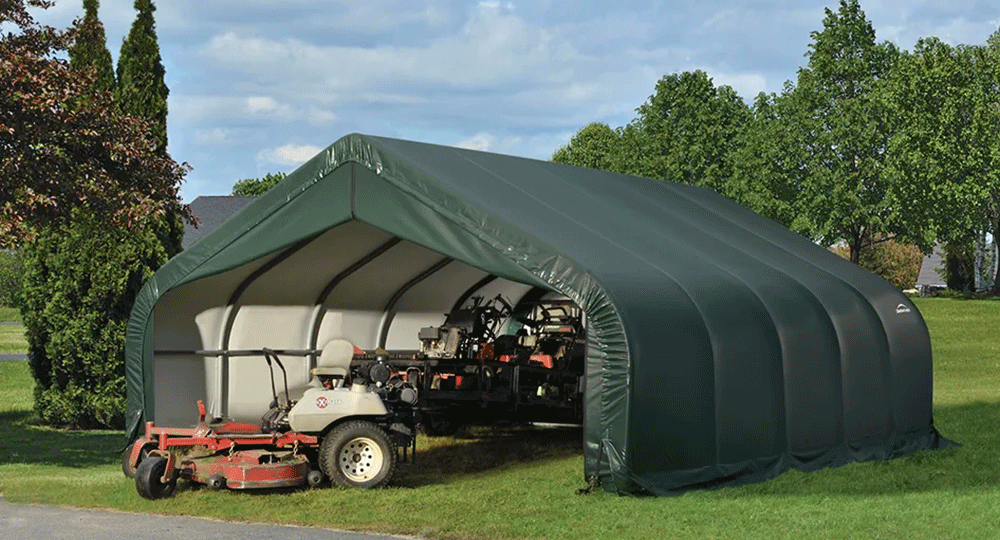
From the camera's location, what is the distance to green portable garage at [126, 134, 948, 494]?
12.6 metres

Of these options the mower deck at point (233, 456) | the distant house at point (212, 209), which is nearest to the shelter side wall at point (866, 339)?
the mower deck at point (233, 456)

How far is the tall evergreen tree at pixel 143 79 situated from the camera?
22422 mm

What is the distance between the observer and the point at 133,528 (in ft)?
35.8

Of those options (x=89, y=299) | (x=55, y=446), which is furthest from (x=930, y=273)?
(x=55, y=446)

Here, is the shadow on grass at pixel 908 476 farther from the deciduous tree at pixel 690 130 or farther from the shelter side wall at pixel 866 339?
the deciduous tree at pixel 690 130

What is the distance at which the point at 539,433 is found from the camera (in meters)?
19.5

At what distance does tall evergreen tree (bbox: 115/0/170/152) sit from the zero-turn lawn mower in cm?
1006

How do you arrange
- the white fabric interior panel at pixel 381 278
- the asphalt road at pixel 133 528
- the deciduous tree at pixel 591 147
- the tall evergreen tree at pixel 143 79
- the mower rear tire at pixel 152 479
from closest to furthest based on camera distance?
the asphalt road at pixel 133 528
the mower rear tire at pixel 152 479
the white fabric interior panel at pixel 381 278
the tall evergreen tree at pixel 143 79
the deciduous tree at pixel 591 147

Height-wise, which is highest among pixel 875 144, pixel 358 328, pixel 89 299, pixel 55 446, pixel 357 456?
pixel 875 144

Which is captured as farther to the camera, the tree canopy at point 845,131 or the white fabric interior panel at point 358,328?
the tree canopy at point 845,131

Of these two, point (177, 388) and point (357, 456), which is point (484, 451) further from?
point (357, 456)

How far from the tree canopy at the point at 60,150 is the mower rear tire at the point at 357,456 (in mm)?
5362

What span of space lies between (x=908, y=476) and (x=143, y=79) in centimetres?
1405

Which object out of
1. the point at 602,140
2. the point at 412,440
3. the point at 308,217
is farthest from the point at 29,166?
the point at 602,140
